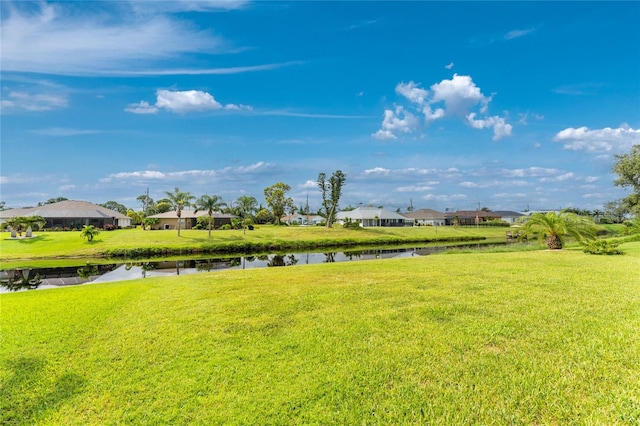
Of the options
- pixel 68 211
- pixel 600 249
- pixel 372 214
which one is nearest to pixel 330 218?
pixel 372 214

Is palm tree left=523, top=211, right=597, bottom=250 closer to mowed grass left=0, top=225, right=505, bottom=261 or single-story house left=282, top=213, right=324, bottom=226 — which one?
mowed grass left=0, top=225, right=505, bottom=261

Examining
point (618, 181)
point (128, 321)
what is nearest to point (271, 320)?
point (128, 321)

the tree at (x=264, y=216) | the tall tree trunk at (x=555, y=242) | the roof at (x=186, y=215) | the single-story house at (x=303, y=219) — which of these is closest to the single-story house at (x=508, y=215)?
the single-story house at (x=303, y=219)

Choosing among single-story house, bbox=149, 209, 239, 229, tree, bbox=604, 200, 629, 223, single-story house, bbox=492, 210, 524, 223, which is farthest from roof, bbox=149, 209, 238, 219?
tree, bbox=604, 200, 629, 223

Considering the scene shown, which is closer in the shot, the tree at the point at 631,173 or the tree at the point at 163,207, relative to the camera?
the tree at the point at 631,173

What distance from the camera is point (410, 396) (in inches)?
160

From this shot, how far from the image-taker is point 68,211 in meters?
54.5

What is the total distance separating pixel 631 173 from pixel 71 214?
75.2m

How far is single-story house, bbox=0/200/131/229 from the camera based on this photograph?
5262cm

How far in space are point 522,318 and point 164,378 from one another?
6206 mm

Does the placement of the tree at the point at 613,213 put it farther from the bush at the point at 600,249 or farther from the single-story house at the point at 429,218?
the bush at the point at 600,249

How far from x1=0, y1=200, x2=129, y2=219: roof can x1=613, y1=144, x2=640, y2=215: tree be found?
2851 inches

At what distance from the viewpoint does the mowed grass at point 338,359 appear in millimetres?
3900

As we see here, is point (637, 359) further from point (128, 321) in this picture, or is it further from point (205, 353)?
point (128, 321)
